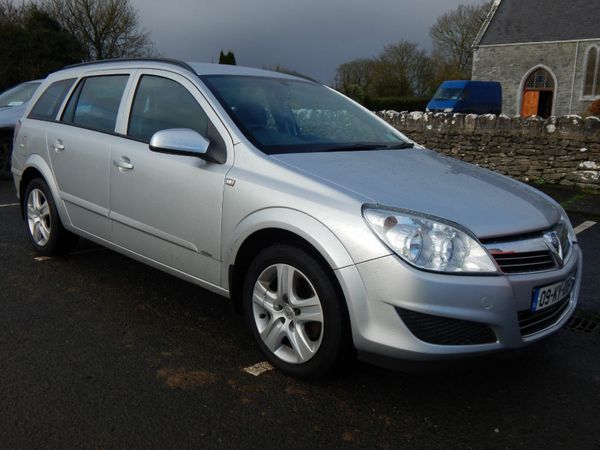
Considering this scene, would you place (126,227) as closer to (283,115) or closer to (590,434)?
(283,115)

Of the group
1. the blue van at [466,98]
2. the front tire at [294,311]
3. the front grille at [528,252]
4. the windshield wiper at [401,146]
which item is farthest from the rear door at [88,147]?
the blue van at [466,98]

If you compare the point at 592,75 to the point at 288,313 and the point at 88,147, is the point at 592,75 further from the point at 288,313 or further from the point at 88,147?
the point at 288,313

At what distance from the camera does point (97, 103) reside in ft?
15.1

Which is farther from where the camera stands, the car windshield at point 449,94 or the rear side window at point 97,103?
the car windshield at point 449,94

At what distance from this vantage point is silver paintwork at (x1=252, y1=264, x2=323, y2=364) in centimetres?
298

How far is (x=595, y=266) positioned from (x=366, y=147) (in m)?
3.05

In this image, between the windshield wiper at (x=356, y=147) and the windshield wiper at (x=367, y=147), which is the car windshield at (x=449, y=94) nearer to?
the windshield wiper at (x=367, y=147)

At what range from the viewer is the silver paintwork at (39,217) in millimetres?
5133

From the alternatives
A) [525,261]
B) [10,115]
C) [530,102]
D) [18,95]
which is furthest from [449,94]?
[525,261]

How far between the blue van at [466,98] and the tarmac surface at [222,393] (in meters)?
25.8

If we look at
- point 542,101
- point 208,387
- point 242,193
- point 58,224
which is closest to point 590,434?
point 208,387

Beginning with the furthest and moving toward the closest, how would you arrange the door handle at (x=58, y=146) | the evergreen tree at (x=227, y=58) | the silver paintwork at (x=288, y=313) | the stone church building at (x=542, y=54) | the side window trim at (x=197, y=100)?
1. the stone church building at (x=542, y=54)
2. the evergreen tree at (x=227, y=58)
3. the door handle at (x=58, y=146)
4. the side window trim at (x=197, y=100)
5. the silver paintwork at (x=288, y=313)

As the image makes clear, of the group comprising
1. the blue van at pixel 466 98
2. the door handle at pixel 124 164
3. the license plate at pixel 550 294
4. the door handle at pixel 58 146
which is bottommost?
the license plate at pixel 550 294

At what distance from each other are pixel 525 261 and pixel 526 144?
8297 millimetres
